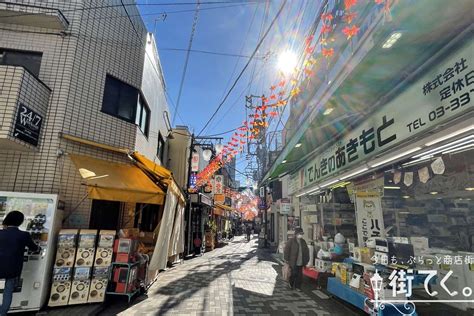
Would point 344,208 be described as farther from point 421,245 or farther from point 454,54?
point 454,54

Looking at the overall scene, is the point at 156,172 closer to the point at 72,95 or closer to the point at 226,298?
the point at 72,95

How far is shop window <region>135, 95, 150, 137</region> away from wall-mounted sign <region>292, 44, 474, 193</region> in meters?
7.65

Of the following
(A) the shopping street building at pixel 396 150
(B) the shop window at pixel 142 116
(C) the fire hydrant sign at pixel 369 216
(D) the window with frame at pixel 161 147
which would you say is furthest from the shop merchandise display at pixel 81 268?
(D) the window with frame at pixel 161 147

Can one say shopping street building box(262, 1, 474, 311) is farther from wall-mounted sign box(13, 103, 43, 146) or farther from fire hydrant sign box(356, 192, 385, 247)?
wall-mounted sign box(13, 103, 43, 146)

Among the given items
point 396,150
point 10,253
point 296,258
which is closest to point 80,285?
point 10,253

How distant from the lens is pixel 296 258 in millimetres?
9234

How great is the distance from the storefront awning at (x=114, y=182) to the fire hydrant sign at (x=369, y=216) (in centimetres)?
644

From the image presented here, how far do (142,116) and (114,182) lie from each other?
15.0ft

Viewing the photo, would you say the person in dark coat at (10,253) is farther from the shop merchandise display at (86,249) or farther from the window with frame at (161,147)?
the window with frame at (161,147)

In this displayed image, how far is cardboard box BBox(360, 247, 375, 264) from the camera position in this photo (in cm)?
711

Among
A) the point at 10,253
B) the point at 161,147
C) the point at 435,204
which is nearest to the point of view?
the point at 10,253

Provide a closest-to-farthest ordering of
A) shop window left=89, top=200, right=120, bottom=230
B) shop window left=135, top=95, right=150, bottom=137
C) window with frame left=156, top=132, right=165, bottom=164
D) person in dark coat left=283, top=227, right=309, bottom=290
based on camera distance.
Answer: shop window left=89, top=200, right=120, bottom=230, person in dark coat left=283, top=227, right=309, bottom=290, shop window left=135, top=95, right=150, bottom=137, window with frame left=156, top=132, right=165, bottom=164

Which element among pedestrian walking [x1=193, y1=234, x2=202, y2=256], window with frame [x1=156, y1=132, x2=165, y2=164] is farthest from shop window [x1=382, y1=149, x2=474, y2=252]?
pedestrian walking [x1=193, y1=234, x2=202, y2=256]

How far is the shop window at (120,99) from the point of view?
9.27 meters
